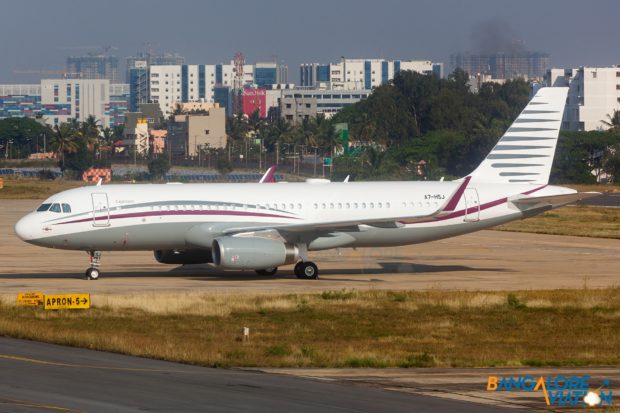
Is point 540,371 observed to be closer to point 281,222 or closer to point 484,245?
point 281,222

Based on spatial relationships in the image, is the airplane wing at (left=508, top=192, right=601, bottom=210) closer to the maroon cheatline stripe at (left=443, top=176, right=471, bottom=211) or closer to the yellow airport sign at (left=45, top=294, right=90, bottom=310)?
the maroon cheatline stripe at (left=443, top=176, right=471, bottom=211)

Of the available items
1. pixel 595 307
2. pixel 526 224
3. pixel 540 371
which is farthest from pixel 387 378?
pixel 526 224

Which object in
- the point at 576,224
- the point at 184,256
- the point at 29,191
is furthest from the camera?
the point at 29,191

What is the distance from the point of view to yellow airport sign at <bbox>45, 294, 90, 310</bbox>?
37312 mm

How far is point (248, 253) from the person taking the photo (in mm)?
45500

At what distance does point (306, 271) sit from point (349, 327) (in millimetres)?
13218

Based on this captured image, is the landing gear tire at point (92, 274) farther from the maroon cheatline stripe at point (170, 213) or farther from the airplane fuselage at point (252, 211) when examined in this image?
the maroon cheatline stripe at point (170, 213)

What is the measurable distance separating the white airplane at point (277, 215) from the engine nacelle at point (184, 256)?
41mm

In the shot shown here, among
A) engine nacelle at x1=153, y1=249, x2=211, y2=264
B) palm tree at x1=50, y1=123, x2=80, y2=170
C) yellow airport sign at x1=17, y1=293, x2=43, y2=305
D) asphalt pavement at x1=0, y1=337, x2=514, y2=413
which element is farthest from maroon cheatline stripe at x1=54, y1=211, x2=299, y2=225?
palm tree at x1=50, y1=123, x2=80, y2=170

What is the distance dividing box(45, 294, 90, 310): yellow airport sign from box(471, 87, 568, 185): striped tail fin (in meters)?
20.4

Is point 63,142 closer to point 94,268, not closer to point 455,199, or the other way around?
point 94,268

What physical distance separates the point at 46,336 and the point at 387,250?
32273mm

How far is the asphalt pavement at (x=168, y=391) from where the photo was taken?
21984 millimetres

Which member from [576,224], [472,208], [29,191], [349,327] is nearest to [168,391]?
[349,327]
